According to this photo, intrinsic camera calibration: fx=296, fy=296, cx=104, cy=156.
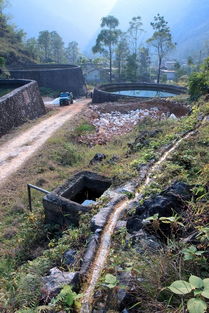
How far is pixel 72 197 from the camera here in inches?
275

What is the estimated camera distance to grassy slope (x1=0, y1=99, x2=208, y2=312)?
4.11 meters

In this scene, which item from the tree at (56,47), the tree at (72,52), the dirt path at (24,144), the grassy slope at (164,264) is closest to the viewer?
the grassy slope at (164,264)

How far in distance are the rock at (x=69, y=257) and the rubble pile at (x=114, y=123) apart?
9.74m

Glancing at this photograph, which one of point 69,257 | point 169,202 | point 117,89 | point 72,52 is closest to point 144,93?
point 117,89

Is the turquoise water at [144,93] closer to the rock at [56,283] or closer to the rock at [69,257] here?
the rock at [69,257]

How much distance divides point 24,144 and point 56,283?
34.5 feet

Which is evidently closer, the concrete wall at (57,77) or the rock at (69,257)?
the rock at (69,257)

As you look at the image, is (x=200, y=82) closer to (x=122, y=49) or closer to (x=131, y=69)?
(x=131, y=69)

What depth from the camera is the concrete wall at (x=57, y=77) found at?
31.2m

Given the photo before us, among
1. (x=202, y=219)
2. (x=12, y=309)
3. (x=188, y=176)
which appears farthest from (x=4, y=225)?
(x=202, y=219)

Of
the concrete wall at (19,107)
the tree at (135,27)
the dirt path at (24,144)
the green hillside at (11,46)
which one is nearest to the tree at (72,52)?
the green hillside at (11,46)

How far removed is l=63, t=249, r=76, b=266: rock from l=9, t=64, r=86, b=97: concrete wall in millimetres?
29519

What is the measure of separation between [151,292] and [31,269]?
7.39 ft

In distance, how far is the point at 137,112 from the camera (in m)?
18.6
